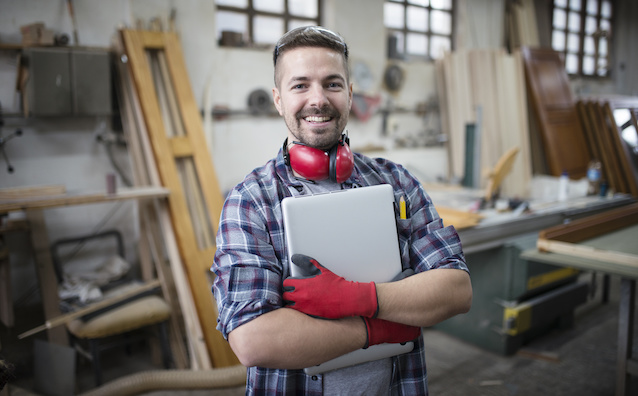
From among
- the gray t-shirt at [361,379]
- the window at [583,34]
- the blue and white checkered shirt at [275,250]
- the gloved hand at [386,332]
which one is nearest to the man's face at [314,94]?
the blue and white checkered shirt at [275,250]

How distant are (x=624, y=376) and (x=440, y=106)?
321 centimetres

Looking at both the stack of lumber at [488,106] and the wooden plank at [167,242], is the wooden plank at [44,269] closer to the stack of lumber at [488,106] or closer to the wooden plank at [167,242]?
the wooden plank at [167,242]

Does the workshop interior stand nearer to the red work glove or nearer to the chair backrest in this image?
the chair backrest

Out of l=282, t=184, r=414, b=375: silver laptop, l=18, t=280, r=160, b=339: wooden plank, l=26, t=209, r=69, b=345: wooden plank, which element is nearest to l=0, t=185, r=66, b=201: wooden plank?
l=26, t=209, r=69, b=345: wooden plank

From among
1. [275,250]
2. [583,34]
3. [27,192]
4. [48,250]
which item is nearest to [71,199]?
[27,192]

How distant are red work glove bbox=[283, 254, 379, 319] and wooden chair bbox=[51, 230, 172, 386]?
192 centimetres

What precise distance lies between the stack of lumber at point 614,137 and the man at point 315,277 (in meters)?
4.63

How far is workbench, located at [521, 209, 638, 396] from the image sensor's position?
1934 millimetres

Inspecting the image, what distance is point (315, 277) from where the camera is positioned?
880 mm

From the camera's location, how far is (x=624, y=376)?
210 centimetres

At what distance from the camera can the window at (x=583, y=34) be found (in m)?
6.38

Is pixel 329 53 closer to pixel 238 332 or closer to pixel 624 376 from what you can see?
pixel 238 332

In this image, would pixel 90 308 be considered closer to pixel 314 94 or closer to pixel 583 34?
pixel 314 94

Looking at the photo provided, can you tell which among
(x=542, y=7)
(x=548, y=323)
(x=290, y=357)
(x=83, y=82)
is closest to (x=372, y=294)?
(x=290, y=357)
